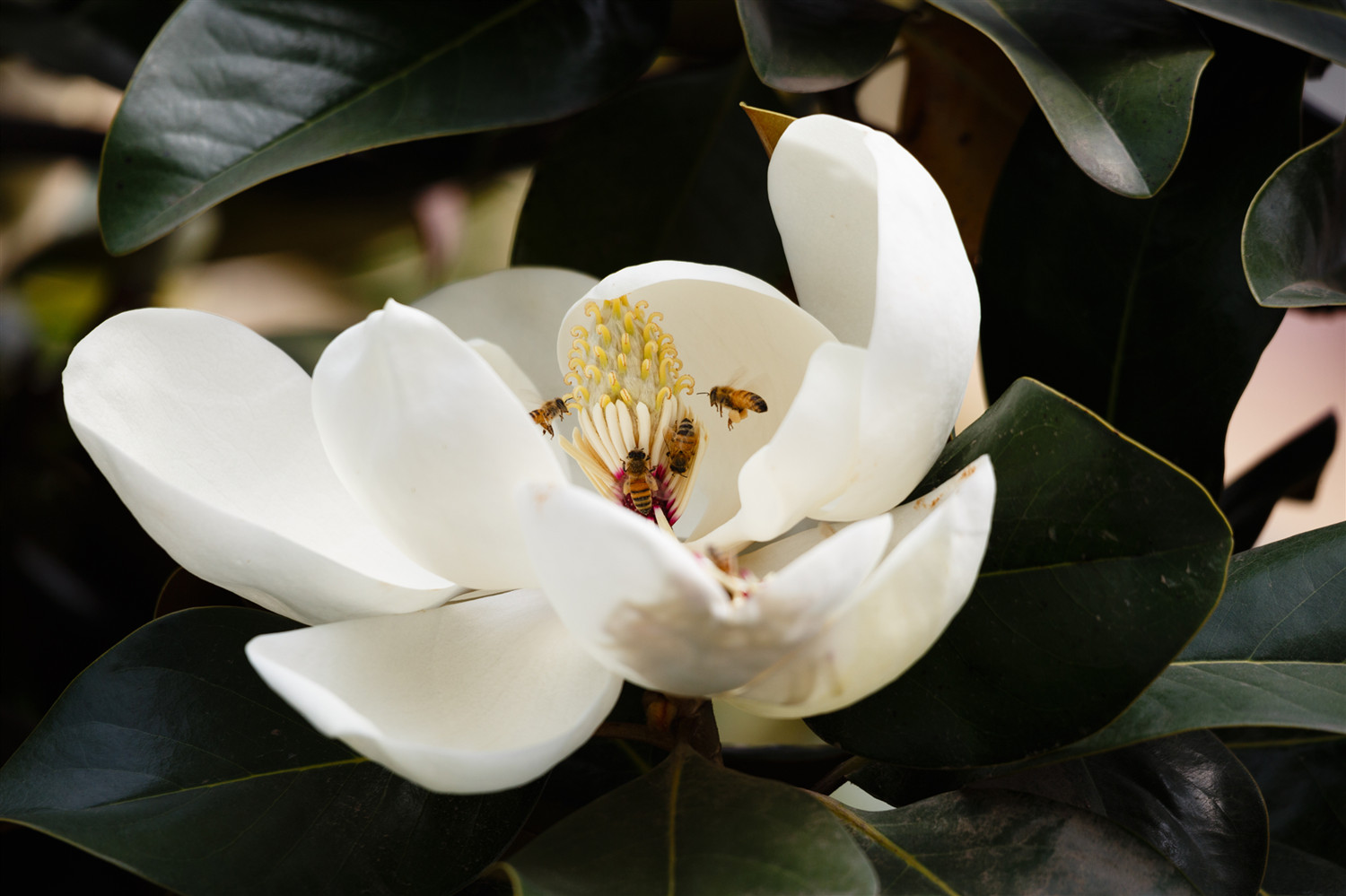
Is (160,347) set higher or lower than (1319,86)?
lower

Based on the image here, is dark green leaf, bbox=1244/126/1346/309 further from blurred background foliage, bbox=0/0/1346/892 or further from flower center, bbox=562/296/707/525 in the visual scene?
flower center, bbox=562/296/707/525

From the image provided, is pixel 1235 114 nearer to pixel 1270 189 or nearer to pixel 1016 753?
pixel 1270 189

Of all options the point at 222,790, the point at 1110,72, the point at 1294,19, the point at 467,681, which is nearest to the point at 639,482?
the point at 467,681

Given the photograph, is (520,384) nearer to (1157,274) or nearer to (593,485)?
(593,485)

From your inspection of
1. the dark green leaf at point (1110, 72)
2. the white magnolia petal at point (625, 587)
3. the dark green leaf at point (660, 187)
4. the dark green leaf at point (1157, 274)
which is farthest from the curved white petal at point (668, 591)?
the dark green leaf at point (660, 187)

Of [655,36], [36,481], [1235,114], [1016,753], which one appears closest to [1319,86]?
[1235,114]

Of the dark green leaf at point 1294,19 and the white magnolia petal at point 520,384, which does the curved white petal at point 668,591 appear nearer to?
the white magnolia petal at point 520,384

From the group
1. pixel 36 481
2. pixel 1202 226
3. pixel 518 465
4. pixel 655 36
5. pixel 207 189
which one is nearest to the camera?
pixel 518 465
